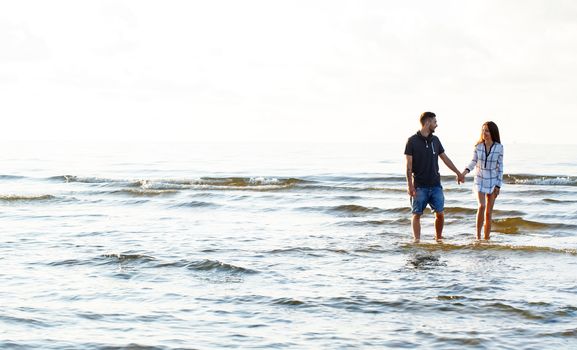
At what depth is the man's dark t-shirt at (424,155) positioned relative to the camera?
11.5 meters

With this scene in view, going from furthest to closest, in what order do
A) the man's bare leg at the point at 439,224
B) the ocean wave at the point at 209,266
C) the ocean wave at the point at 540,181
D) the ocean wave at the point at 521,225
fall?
the ocean wave at the point at 540,181
the ocean wave at the point at 521,225
the man's bare leg at the point at 439,224
the ocean wave at the point at 209,266

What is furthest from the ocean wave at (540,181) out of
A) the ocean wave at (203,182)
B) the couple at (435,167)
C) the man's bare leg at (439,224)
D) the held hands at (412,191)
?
the held hands at (412,191)

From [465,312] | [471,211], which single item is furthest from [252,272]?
[471,211]

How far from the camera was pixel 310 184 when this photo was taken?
2977 centimetres

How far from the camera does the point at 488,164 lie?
1204 centimetres

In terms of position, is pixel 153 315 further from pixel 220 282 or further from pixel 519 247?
pixel 519 247

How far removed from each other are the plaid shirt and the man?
0.51 m

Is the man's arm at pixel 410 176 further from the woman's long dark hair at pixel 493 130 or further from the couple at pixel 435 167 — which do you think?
the woman's long dark hair at pixel 493 130

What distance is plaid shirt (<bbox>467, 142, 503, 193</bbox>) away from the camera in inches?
470

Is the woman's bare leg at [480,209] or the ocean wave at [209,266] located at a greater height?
the woman's bare leg at [480,209]

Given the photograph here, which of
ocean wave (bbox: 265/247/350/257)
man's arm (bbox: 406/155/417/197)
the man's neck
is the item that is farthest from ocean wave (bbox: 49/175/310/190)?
the man's neck

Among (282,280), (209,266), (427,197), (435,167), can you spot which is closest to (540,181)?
(427,197)

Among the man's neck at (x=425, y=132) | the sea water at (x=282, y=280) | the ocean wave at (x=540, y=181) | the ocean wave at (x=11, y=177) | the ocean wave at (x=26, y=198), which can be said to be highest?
the man's neck at (x=425, y=132)

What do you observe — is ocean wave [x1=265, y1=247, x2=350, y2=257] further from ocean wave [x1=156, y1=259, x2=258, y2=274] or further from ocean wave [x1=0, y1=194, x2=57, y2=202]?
ocean wave [x1=0, y1=194, x2=57, y2=202]
